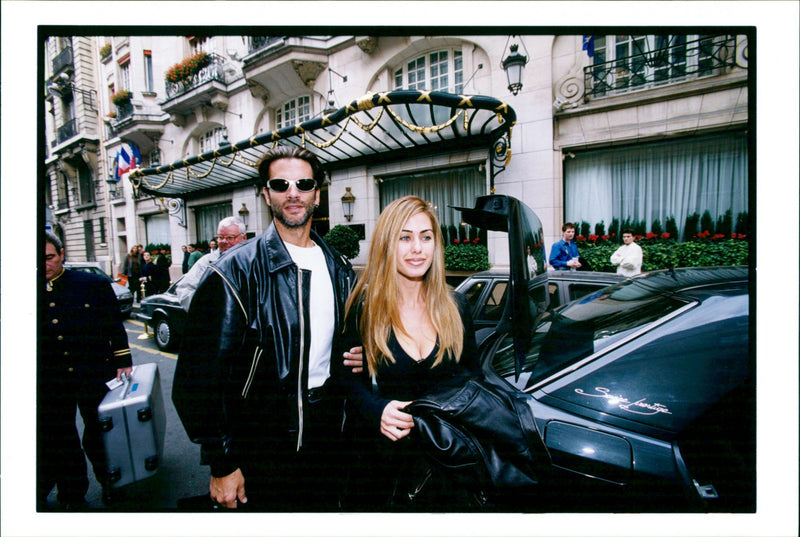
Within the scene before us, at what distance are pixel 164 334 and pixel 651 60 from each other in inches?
228

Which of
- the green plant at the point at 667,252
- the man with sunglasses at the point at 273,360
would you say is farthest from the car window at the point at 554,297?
the man with sunglasses at the point at 273,360

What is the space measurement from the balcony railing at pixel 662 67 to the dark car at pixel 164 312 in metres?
4.98

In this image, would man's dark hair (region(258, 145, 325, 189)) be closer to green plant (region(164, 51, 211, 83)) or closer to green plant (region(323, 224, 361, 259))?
green plant (region(323, 224, 361, 259))

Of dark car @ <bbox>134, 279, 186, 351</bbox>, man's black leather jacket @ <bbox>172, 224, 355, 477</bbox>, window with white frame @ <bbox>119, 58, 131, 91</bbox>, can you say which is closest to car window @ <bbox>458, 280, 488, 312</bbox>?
man's black leather jacket @ <bbox>172, 224, 355, 477</bbox>

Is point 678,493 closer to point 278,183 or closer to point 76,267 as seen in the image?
point 278,183

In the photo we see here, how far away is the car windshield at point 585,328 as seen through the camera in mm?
1417

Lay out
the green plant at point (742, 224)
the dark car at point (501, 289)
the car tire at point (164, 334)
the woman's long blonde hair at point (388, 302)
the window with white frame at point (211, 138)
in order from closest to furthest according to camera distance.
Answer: the woman's long blonde hair at point (388, 302)
the green plant at point (742, 224)
the dark car at point (501, 289)
the window with white frame at point (211, 138)
the car tire at point (164, 334)

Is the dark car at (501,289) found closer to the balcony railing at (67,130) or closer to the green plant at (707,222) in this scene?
the green plant at (707,222)

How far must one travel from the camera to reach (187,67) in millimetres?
2125

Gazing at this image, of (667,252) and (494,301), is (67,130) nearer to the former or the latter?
(494,301)

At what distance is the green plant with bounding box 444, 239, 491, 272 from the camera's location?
3.15m

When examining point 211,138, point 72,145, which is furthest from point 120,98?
point 211,138

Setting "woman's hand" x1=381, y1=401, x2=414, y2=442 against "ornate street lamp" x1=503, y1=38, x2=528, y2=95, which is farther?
"ornate street lamp" x1=503, y1=38, x2=528, y2=95

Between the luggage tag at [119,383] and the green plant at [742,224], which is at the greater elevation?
the green plant at [742,224]
